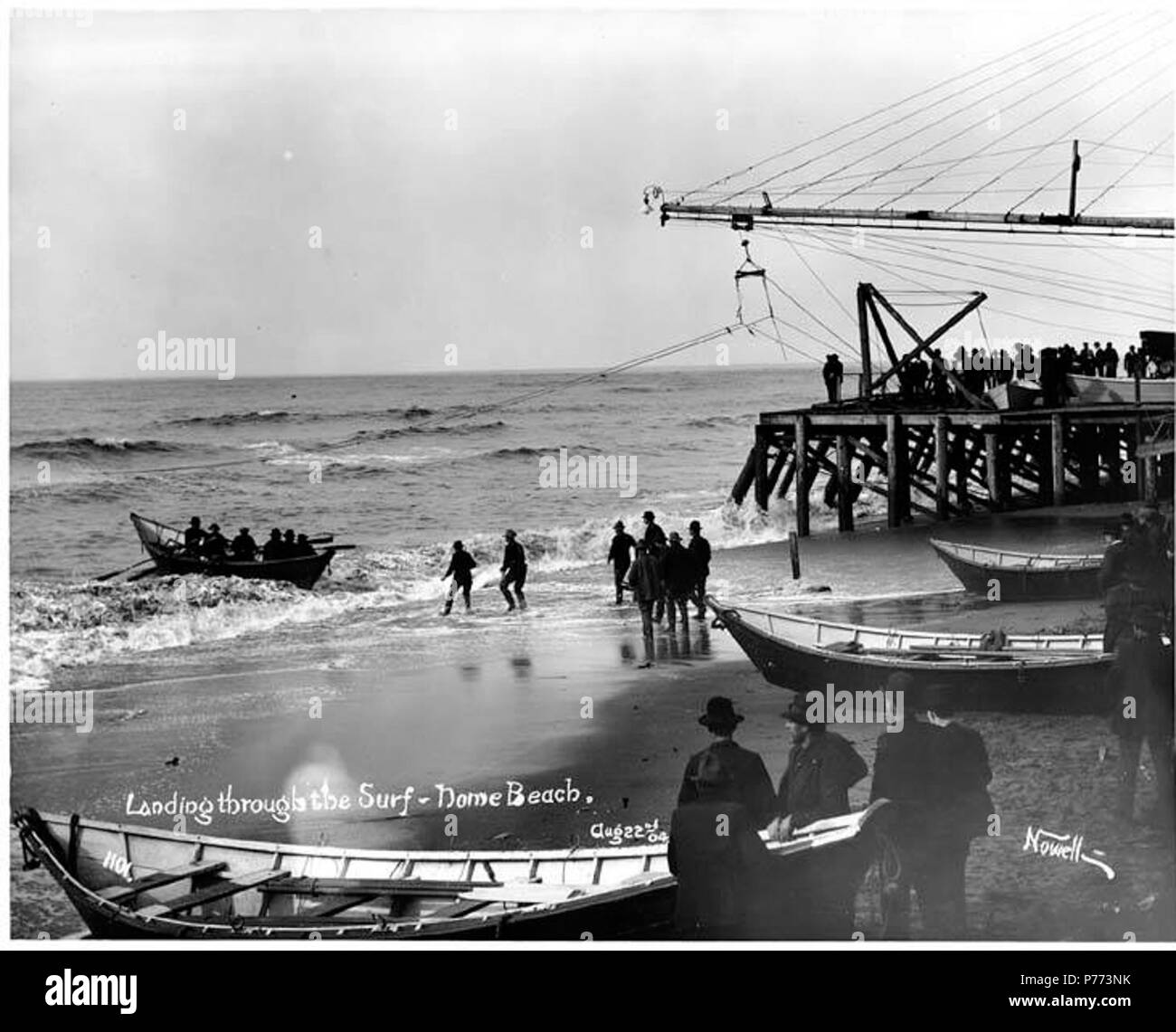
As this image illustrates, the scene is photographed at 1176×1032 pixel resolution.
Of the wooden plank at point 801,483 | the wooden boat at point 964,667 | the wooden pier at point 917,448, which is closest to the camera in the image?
the wooden boat at point 964,667

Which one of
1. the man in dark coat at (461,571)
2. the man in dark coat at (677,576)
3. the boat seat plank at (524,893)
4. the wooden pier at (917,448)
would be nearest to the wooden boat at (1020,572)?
the wooden pier at (917,448)

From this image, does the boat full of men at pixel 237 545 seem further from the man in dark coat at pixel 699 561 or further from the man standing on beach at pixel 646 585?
the man in dark coat at pixel 699 561

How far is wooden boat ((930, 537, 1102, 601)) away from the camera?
29.6ft

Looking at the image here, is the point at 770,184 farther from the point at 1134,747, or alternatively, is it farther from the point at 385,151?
the point at 1134,747

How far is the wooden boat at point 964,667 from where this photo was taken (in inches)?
333

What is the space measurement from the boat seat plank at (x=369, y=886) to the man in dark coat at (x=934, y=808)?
1987 millimetres

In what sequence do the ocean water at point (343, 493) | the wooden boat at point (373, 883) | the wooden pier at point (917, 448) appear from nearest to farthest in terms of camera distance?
the wooden boat at point (373, 883) < the ocean water at point (343, 493) < the wooden pier at point (917, 448)

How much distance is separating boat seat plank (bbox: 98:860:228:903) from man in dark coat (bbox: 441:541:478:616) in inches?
80.2

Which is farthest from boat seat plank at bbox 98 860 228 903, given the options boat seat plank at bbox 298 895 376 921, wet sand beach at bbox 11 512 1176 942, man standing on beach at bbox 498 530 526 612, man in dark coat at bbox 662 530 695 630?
man in dark coat at bbox 662 530 695 630

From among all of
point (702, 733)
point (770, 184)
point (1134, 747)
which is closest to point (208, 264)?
point (770, 184)

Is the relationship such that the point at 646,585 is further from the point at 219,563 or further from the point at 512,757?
the point at 219,563

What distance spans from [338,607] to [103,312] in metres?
2.08

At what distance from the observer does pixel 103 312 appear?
28.5 ft

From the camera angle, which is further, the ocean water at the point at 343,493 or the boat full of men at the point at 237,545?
the boat full of men at the point at 237,545
